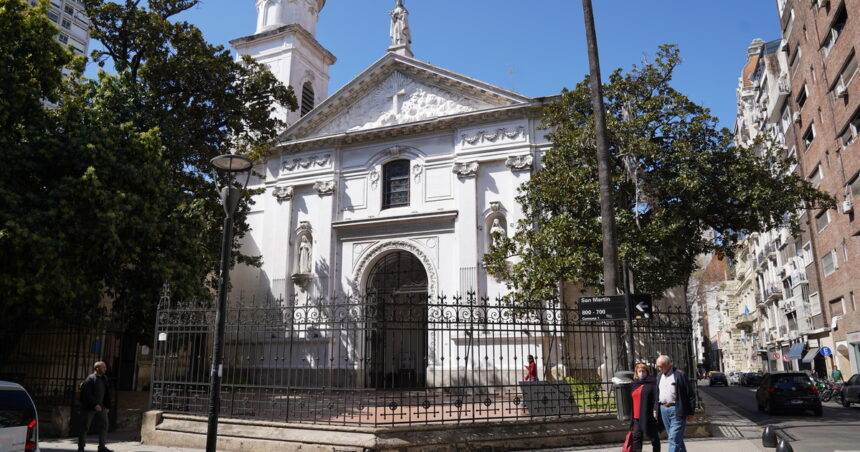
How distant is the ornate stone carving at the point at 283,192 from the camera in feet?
82.8

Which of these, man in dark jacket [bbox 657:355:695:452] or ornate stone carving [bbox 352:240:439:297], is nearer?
man in dark jacket [bbox 657:355:695:452]

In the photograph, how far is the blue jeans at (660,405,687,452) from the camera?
756cm

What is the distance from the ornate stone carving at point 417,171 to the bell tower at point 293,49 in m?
7.79

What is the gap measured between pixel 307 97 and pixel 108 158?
1731 cm

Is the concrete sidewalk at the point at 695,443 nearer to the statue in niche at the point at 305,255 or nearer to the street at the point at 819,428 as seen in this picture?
the street at the point at 819,428

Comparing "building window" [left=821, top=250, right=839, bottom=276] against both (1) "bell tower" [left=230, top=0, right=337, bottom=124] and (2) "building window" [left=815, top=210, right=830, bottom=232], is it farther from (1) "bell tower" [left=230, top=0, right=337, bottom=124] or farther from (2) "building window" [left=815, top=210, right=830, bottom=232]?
(1) "bell tower" [left=230, top=0, right=337, bottom=124]

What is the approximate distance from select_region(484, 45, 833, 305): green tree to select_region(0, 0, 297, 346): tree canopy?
31.8 feet

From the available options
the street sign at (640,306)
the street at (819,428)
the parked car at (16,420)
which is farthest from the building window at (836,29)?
the parked car at (16,420)

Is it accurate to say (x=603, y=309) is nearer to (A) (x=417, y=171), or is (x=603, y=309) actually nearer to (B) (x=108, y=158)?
(B) (x=108, y=158)

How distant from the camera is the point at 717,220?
17.5 metres

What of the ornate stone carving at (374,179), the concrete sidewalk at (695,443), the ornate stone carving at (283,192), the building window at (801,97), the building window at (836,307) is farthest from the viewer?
the building window at (801,97)

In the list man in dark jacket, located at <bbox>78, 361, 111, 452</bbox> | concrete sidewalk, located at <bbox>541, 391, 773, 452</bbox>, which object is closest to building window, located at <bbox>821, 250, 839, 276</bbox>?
concrete sidewalk, located at <bbox>541, 391, 773, 452</bbox>

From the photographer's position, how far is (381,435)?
8664 millimetres

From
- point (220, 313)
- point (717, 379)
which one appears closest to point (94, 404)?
point (220, 313)
